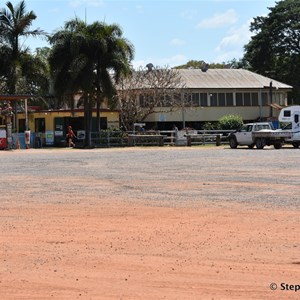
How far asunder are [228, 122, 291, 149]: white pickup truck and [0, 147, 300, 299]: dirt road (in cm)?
2638

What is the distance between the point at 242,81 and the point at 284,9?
17.0 metres

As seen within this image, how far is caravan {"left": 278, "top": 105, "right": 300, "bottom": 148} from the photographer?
1879 inches

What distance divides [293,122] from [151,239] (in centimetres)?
3893

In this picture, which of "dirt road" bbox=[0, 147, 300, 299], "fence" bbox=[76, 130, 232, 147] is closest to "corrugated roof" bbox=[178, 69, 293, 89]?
"fence" bbox=[76, 130, 232, 147]

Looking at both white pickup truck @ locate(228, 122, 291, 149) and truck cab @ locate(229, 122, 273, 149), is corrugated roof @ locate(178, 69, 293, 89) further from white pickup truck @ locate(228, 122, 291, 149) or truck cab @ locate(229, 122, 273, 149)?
white pickup truck @ locate(228, 122, 291, 149)

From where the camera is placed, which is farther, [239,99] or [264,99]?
[264,99]

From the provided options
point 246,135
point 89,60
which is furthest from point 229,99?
point 246,135

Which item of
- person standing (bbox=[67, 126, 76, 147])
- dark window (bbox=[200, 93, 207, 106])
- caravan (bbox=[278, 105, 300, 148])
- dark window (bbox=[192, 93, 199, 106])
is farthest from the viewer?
dark window (bbox=[200, 93, 207, 106])

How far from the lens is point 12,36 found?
59.1 meters

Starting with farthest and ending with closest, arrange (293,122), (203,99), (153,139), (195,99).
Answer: (203,99), (195,99), (153,139), (293,122)

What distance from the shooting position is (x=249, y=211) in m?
14.3

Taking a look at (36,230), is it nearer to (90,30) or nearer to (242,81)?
(90,30)

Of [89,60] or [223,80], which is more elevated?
[89,60]

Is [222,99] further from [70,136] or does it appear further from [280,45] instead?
[70,136]
